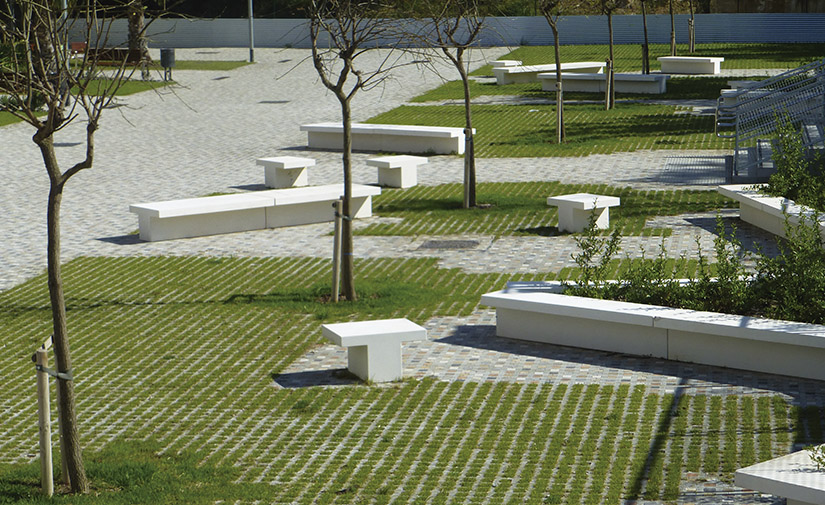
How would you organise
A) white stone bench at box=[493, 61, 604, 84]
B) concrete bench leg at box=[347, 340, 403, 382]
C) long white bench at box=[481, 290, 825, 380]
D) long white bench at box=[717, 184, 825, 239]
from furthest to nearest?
white stone bench at box=[493, 61, 604, 84], long white bench at box=[717, 184, 825, 239], concrete bench leg at box=[347, 340, 403, 382], long white bench at box=[481, 290, 825, 380]

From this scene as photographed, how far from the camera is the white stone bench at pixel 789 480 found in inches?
258

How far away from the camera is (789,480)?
6680mm

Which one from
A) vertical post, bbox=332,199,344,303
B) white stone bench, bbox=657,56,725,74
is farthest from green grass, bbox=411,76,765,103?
vertical post, bbox=332,199,344,303

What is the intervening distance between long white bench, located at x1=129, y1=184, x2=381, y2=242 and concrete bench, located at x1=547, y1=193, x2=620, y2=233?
3.02 metres

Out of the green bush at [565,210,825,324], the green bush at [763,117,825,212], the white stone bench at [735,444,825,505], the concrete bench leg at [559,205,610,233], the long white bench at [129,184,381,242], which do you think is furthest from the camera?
the long white bench at [129,184,381,242]

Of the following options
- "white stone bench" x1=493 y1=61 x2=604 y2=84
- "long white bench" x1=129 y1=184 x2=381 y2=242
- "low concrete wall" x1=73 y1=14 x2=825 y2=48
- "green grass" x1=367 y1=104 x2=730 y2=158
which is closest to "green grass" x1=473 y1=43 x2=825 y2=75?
"low concrete wall" x1=73 y1=14 x2=825 y2=48

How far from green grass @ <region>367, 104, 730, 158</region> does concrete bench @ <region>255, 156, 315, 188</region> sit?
449 cm

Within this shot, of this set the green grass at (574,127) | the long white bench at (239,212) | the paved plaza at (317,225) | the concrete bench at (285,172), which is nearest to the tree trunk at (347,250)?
the paved plaza at (317,225)

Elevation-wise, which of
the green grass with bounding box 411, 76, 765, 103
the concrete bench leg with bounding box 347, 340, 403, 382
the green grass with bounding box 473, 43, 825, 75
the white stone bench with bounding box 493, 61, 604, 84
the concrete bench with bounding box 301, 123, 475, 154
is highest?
the green grass with bounding box 473, 43, 825, 75

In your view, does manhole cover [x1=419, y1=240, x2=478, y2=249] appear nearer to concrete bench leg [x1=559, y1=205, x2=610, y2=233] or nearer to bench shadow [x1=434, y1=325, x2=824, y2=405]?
concrete bench leg [x1=559, y1=205, x2=610, y2=233]

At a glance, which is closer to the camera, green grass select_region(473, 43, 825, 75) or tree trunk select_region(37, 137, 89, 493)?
tree trunk select_region(37, 137, 89, 493)

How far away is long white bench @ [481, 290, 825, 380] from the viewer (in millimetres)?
9984

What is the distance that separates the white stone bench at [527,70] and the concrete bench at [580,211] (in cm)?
2159

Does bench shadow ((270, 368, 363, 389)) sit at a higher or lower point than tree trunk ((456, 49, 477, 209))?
lower
